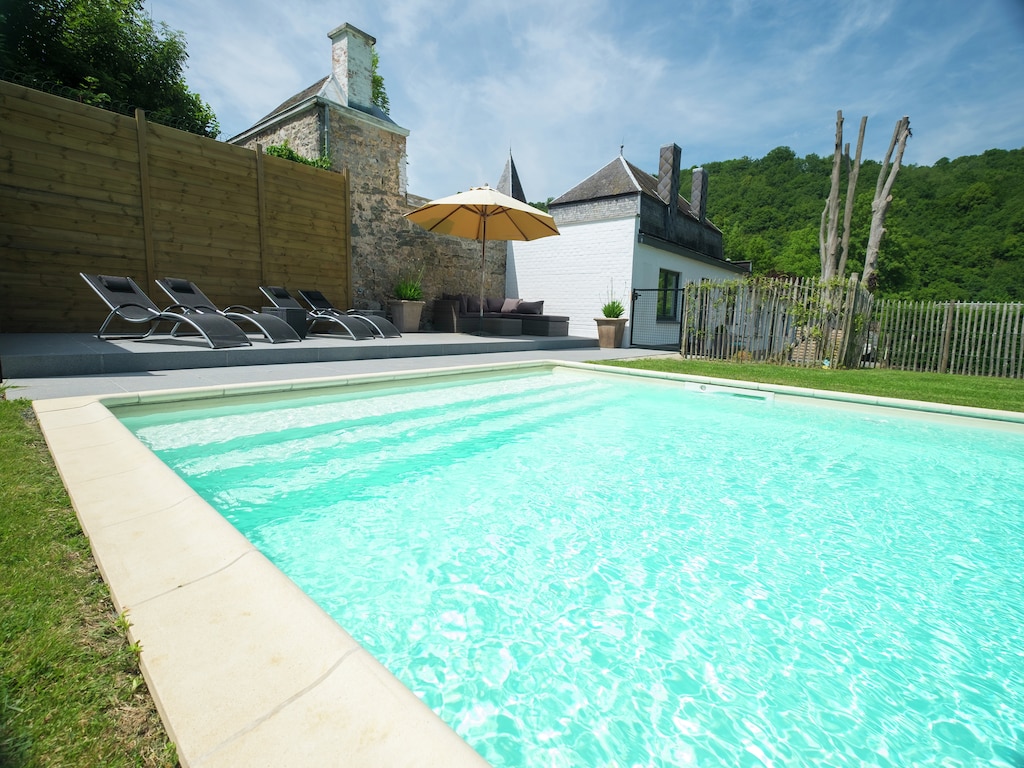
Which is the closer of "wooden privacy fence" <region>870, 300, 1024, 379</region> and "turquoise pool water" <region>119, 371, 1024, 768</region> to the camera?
"turquoise pool water" <region>119, 371, 1024, 768</region>

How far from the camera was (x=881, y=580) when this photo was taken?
6.88 feet

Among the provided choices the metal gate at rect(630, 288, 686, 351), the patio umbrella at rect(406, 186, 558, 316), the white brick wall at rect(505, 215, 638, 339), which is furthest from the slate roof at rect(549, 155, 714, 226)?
the patio umbrella at rect(406, 186, 558, 316)

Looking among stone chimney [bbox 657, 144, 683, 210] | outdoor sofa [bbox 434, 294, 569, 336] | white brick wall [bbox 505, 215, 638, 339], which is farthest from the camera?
stone chimney [bbox 657, 144, 683, 210]

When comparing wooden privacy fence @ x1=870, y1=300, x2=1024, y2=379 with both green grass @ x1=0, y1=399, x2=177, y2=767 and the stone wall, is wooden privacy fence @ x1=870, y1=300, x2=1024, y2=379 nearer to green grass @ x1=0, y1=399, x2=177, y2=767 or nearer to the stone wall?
the stone wall

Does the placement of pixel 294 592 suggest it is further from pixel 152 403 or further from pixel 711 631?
pixel 152 403

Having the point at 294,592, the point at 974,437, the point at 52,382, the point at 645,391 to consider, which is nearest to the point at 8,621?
the point at 294,592

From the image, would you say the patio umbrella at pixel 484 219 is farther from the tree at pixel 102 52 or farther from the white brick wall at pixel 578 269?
the tree at pixel 102 52

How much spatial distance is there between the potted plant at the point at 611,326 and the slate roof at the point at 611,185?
3746 mm

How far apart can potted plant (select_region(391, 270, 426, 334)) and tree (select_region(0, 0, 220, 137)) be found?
8.01m

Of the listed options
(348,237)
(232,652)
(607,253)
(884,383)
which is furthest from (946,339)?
(232,652)

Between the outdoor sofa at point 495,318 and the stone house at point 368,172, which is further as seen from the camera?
the stone house at point 368,172

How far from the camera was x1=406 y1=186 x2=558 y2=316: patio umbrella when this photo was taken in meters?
9.00

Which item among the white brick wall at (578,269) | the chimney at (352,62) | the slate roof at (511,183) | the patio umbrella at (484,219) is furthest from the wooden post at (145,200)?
the slate roof at (511,183)

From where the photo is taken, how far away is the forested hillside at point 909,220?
75.4 ft
